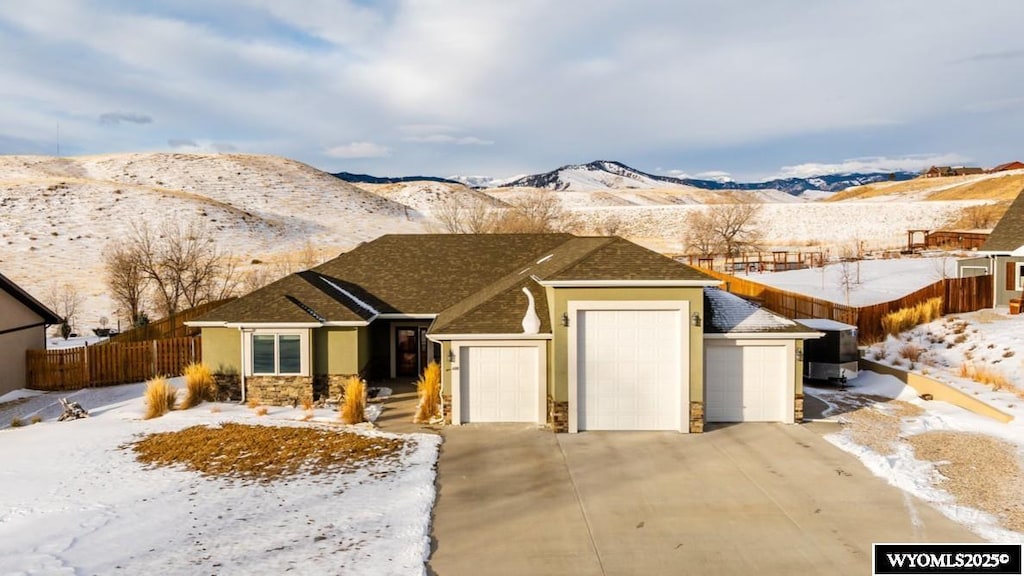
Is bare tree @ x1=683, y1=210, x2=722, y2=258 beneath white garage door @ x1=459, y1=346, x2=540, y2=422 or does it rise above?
above

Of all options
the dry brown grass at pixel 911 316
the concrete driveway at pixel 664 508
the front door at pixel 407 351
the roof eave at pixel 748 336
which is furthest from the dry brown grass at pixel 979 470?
the front door at pixel 407 351

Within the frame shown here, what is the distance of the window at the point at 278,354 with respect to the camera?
1762 centimetres

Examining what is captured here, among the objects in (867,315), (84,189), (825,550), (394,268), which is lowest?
(825,550)

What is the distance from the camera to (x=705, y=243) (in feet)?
192

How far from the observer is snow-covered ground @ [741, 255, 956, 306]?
33.9m

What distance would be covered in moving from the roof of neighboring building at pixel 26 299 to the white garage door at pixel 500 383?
16076 mm

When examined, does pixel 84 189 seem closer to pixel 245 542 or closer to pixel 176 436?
pixel 176 436

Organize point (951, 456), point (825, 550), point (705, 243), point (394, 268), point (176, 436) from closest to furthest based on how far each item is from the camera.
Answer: point (825, 550) < point (951, 456) < point (176, 436) < point (394, 268) < point (705, 243)

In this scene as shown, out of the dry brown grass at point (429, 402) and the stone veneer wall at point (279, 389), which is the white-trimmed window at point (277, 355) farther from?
the dry brown grass at point (429, 402)

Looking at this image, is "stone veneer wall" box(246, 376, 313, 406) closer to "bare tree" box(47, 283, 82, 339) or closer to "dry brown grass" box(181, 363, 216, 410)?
"dry brown grass" box(181, 363, 216, 410)

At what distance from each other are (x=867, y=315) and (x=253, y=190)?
7937cm

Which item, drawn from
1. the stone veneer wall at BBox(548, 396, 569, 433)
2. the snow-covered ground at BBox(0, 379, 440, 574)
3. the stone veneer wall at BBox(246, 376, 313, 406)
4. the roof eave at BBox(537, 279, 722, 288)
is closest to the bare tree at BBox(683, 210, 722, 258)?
the roof eave at BBox(537, 279, 722, 288)

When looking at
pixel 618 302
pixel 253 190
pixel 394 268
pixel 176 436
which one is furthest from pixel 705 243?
pixel 253 190

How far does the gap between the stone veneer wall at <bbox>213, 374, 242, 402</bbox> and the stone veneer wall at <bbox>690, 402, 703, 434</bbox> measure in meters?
12.6
